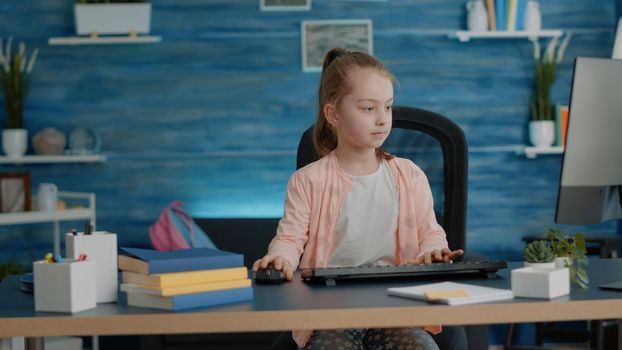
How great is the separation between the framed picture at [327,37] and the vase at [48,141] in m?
1.32

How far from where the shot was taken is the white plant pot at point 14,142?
453 centimetres

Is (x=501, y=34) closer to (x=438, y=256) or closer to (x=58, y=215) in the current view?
(x=58, y=215)

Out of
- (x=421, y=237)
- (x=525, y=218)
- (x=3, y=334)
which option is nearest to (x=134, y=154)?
(x=525, y=218)

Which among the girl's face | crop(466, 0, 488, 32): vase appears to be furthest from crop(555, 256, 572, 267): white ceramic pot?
crop(466, 0, 488, 32): vase

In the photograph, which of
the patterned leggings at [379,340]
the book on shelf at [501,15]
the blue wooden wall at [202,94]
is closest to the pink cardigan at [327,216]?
the patterned leggings at [379,340]

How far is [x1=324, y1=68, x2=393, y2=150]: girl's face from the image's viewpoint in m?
2.03

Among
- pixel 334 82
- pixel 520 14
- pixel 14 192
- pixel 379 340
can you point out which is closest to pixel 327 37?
pixel 520 14

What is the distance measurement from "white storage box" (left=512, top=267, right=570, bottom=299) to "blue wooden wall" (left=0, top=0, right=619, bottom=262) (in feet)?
10.9

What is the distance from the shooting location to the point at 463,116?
4770mm

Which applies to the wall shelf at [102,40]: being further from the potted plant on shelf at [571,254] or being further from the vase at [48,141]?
the potted plant on shelf at [571,254]

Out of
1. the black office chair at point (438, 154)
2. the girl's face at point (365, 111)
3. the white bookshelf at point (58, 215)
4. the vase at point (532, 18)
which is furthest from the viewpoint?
the vase at point (532, 18)

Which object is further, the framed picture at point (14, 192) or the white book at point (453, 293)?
the framed picture at point (14, 192)

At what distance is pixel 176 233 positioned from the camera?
14.1 ft

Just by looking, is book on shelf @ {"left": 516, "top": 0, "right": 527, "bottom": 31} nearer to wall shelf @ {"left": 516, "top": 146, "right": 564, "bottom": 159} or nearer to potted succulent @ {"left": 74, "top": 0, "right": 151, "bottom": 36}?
wall shelf @ {"left": 516, "top": 146, "right": 564, "bottom": 159}
